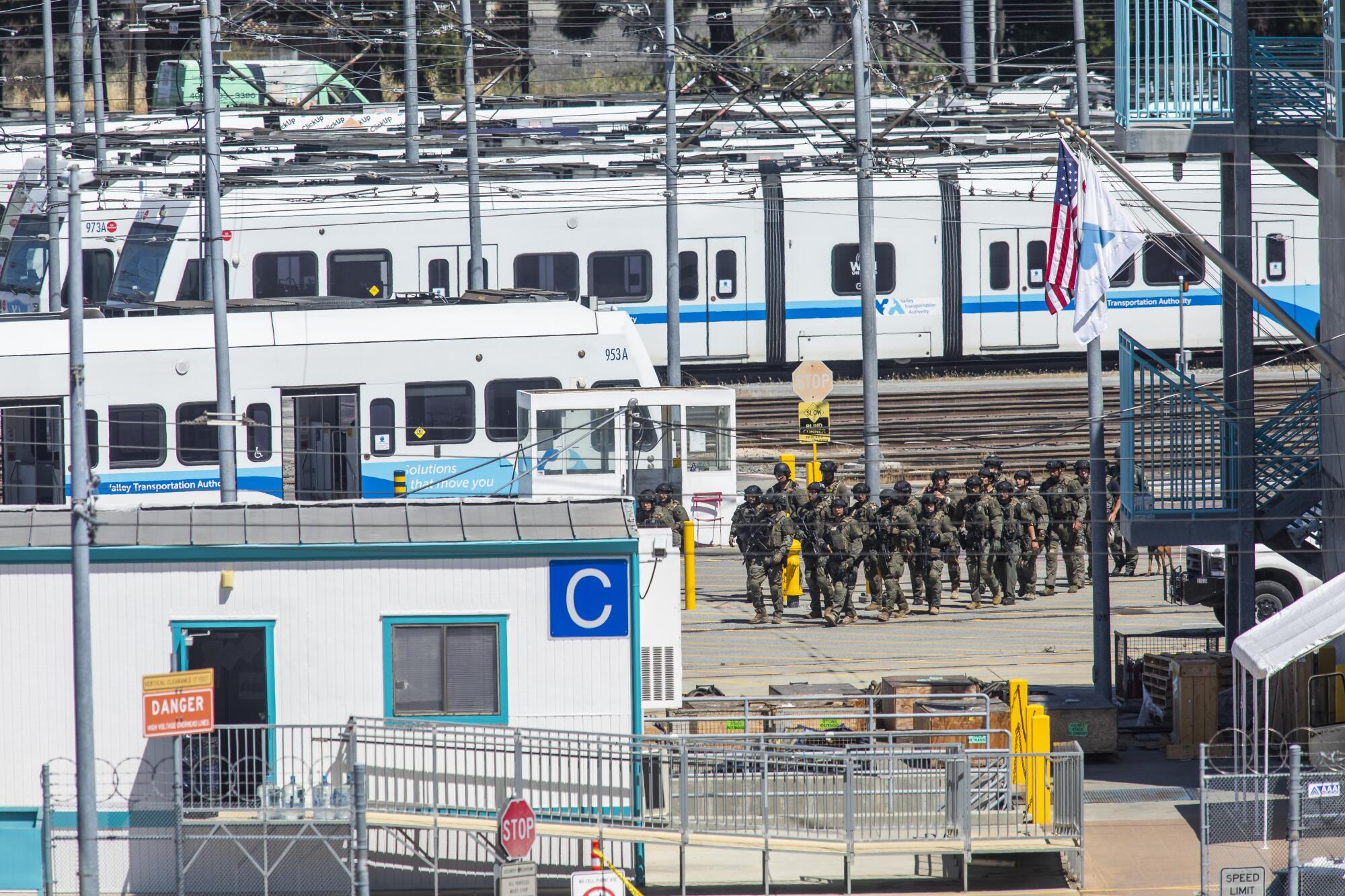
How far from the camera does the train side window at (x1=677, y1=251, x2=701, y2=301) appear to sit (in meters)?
31.2

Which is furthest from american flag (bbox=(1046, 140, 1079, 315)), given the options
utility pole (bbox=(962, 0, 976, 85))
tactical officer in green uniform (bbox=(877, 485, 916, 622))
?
utility pole (bbox=(962, 0, 976, 85))

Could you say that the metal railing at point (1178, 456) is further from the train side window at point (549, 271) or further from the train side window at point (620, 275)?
the train side window at point (549, 271)

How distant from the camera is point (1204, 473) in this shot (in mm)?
17688

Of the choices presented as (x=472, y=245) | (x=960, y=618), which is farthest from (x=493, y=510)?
(x=472, y=245)

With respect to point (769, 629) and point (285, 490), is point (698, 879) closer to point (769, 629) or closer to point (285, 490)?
point (769, 629)

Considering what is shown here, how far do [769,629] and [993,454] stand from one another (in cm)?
717

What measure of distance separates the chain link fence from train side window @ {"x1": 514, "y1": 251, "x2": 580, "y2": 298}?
17.6 meters

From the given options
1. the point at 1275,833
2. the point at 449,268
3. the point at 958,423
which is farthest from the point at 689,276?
the point at 1275,833

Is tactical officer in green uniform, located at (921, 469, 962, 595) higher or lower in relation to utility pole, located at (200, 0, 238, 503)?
lower

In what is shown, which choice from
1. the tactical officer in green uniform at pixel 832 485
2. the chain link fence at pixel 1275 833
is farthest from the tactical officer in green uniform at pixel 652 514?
the chain link fence at pixel 1275 833

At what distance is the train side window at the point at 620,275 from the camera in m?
31.0

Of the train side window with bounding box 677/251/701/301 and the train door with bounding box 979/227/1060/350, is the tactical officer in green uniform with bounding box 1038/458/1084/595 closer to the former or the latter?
the train door with bounding box 979/227/1060/350

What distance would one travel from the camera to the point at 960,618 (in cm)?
2330

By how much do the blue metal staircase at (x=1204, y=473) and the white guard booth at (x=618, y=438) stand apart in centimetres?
767
